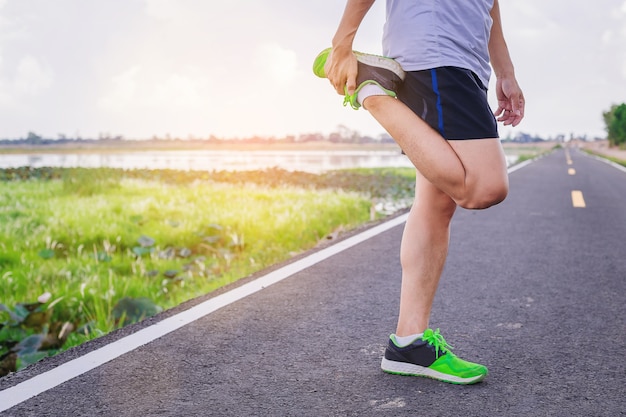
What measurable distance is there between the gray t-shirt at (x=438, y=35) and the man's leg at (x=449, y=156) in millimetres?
182

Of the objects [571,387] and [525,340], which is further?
[525,340]

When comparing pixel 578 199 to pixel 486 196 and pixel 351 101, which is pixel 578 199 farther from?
pixel 351 101

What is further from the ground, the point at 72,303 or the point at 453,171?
the point at 453,171

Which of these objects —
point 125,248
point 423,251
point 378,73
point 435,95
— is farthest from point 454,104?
point 125,248

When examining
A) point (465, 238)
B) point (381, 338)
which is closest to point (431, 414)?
point (381, 338)

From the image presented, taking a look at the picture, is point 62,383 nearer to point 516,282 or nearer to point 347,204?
point 516,282

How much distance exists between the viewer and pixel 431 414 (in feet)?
7.08

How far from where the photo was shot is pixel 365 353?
9.16 ft

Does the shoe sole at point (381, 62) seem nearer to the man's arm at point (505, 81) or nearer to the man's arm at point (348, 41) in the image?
the man's arm at point (348, 41)

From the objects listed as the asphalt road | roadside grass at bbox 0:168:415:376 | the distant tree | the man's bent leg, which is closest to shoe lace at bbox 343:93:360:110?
the man's bent leg

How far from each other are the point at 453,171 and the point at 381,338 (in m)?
1.08

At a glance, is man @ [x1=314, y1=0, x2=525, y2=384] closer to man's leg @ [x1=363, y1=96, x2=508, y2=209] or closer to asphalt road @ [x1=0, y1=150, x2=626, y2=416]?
man's leg @ [x1=363, y1=96, x2=508, y2=209]

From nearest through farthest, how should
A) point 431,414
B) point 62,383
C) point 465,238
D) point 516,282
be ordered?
point 431,414 < point 62,383 < point 516,282 < point 465,238

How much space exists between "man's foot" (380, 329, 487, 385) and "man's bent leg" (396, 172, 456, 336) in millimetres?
70
